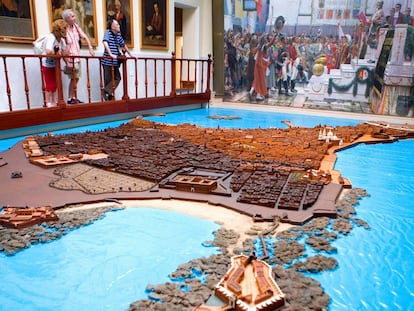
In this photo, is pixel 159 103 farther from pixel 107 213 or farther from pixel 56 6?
pixel 107 213

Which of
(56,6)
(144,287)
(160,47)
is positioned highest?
(56,6)

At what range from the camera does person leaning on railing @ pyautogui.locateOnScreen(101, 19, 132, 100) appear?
8.12m

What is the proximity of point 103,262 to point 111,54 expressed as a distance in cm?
649

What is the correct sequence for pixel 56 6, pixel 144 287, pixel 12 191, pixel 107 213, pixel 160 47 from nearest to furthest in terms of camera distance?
pixel 144 287 → pixel 107 213 → pixel 12 191 → pixel 56 6 → pixel 160 47

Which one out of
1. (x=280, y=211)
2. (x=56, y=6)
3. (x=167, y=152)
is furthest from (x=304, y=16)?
(x=280, y=211)

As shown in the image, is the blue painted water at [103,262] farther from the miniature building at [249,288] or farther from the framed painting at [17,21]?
the framed painting at [17,21]

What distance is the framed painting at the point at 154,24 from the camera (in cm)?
1019

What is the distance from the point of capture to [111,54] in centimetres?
811

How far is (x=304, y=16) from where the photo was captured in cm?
1089

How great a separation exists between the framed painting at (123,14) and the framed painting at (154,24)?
0.44 meters

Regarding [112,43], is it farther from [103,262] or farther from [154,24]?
[103,262]

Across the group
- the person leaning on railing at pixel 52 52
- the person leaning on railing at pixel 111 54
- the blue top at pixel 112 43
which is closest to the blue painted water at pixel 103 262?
the person leaning on railing at pixel 52 52

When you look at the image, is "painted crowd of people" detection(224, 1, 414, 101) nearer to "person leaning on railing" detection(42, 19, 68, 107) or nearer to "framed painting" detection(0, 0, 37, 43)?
"person leaning on railing" detection(42, 19, 68, 107)

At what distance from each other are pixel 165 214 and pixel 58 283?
122 cm
